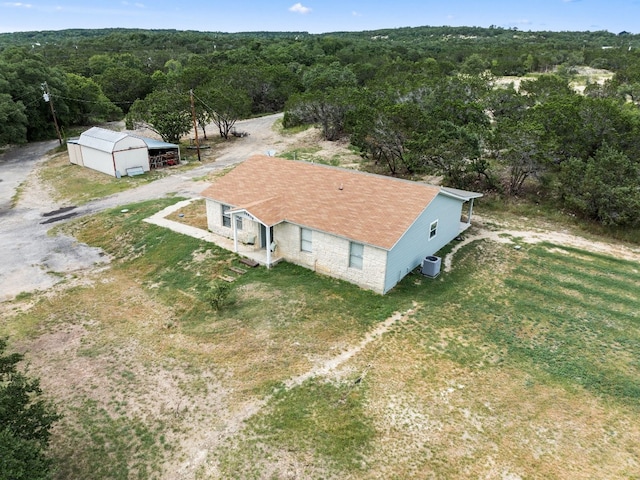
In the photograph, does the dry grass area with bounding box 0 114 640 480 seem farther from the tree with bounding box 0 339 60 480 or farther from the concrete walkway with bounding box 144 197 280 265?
the tree with bounding box 0 339 60 480

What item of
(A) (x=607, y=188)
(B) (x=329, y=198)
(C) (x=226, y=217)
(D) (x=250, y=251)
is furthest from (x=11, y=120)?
(A) (x=607, y=188)

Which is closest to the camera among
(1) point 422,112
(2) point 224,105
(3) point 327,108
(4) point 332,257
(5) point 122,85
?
(4) point 332,257

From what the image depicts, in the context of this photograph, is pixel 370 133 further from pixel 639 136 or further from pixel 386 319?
pixel 386 319

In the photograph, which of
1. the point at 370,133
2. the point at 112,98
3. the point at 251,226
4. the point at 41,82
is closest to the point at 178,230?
the point at 251,226

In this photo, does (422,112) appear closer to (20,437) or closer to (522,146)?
(522,146)

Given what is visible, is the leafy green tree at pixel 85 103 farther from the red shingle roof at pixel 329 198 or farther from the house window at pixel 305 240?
the house window at pixel 305 240

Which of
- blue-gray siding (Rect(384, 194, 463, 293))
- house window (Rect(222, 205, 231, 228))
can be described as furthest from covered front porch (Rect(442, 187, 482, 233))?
house window (Rect(222, 205, 231, 228))
